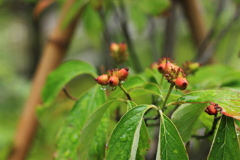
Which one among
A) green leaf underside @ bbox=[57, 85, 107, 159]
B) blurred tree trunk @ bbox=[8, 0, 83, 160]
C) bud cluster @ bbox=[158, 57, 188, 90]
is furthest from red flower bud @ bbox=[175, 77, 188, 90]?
blurred tree trunk @ bbox=[8, 0, 83, 160]

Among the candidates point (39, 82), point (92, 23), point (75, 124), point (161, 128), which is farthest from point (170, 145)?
point (92, 23)

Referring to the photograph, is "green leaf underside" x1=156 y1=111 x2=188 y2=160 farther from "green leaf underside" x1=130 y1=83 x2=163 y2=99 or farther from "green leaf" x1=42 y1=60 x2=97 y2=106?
"green leaf" x1=42 y1=60 x2=97 y2=106

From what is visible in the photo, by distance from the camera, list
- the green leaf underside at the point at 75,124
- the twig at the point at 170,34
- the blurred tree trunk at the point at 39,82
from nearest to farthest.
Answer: the green leaf underside at the point at 75,124
the blurred tree trunk at the point at 39,82
the twig at the point at 170,34

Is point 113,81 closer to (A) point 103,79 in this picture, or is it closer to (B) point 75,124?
(A) point 103,79

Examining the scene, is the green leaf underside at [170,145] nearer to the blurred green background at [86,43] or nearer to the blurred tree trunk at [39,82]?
the blurred green background at [86,43]

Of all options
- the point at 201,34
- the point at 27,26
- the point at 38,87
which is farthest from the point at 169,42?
the point at 27,26

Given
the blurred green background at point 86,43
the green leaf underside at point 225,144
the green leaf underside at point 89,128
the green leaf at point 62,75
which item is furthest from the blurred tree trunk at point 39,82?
the green leaf underside at point 225,144
